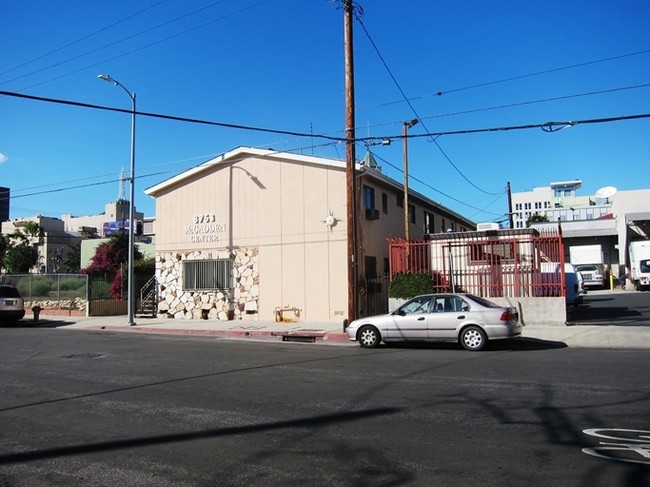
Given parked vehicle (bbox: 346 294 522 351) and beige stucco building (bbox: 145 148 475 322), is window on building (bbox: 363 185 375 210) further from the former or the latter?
parked vehicle (bbox: 346 294 522 351)

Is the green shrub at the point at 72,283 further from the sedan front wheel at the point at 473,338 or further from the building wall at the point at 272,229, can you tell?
the sedan front wheel at the point at 473,338

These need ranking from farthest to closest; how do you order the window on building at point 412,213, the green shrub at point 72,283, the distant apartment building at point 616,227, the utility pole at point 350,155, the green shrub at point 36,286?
the distant apartment building at point 616,227 → the green shrub at point 36,286 → the green shrub at point 72,283 → the window on building at point 412,213 → the utility pole at point 350,155

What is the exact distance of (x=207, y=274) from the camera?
24.5 m

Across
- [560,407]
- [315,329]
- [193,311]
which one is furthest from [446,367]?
[193,311]

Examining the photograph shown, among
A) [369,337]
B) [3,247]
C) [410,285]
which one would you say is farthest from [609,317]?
[3,247]

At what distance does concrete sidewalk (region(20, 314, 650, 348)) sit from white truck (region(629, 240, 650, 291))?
25.6 meters

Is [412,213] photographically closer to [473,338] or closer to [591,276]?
[473,338]

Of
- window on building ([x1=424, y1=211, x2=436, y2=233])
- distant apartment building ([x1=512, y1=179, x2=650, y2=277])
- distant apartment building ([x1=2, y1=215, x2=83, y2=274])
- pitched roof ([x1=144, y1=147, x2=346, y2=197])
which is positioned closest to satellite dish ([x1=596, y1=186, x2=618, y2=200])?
distant apartment building ([x1=512, y1=179, x2=650, y2=277])

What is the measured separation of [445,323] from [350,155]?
6479mm

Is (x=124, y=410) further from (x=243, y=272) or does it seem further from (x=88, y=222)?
(x=88, y=222)

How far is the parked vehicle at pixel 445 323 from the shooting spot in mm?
13039

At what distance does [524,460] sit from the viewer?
505 cm

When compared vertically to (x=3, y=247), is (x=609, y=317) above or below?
below

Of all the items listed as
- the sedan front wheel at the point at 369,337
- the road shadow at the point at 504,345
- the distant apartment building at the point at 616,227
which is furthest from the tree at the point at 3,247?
the road shadow at the point at 504,345
